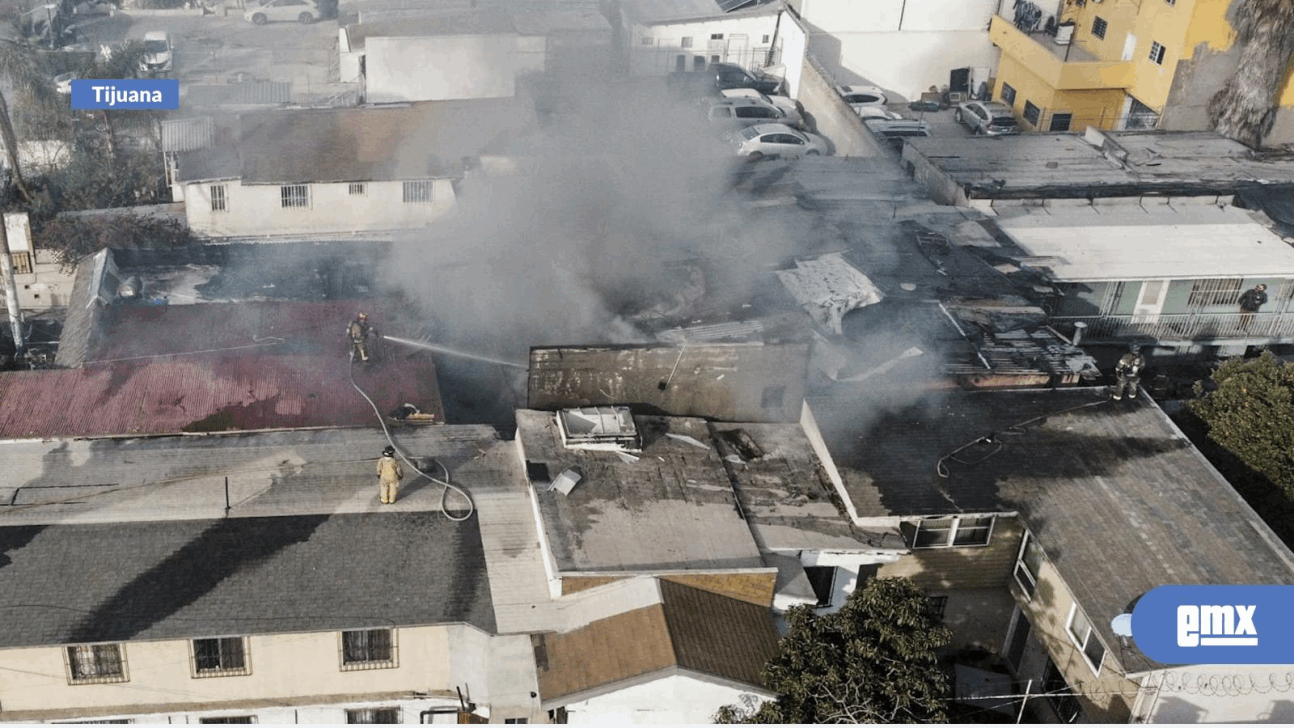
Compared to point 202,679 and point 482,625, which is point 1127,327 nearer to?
point 482,625

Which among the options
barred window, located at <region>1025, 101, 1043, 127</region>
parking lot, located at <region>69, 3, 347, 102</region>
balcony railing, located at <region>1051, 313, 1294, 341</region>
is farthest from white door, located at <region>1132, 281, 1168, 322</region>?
parking lot, located at <region>69, 3, 347, 102</region>

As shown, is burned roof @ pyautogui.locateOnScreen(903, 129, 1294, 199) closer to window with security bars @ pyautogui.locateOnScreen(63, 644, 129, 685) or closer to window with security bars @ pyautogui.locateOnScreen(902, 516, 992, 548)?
window with security bars @ pyautogui.locateOnScreen(902, 516, 992, 548)

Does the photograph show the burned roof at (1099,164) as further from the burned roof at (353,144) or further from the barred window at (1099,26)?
the burned roof at (353,144)

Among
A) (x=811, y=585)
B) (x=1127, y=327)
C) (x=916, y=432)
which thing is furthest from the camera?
(x=1127, y=327)

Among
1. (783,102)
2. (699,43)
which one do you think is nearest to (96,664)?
(783,102)

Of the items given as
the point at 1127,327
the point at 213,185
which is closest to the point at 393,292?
the point at 213,185

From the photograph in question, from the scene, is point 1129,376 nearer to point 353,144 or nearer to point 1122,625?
point 1122,625

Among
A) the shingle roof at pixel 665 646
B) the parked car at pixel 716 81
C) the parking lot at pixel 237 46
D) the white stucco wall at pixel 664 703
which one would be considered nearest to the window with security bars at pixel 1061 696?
the shingle roof at pixel 665 646
